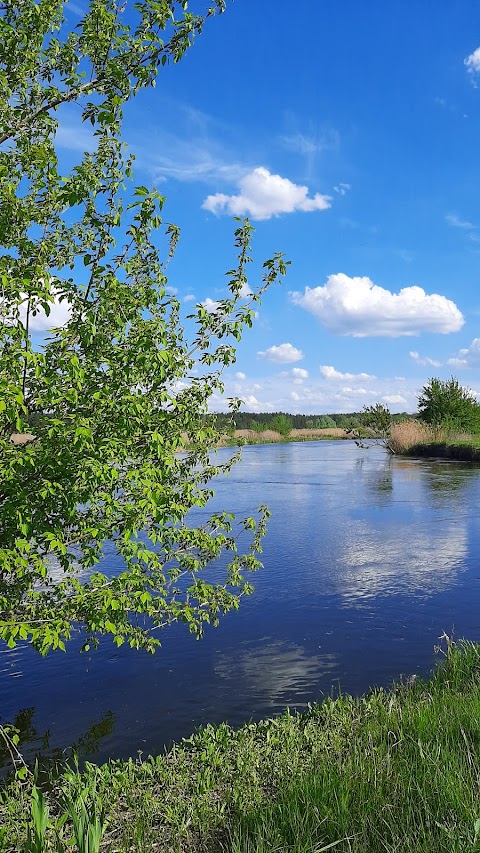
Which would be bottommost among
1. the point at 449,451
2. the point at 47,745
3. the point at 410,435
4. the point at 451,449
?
the point at 47,745

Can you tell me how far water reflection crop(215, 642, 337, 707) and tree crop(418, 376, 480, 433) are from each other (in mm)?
51854

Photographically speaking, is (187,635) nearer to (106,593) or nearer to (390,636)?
(390,636)

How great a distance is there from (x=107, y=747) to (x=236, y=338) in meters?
4.91

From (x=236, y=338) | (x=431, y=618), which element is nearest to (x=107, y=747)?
(x=236, y=338)

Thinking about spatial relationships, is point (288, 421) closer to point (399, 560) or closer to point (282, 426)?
point (282, 426)

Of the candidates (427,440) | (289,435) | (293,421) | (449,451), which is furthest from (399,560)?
(293,421)

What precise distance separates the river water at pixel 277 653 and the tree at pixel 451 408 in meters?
40.9

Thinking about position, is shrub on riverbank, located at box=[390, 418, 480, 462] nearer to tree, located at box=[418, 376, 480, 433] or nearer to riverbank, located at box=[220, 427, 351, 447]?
tree, located at box=[418, 376, 480, 433]

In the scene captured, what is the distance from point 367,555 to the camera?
17.6 metres

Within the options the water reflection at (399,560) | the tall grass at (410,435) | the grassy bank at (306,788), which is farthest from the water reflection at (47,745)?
the tall grass at (410,435)

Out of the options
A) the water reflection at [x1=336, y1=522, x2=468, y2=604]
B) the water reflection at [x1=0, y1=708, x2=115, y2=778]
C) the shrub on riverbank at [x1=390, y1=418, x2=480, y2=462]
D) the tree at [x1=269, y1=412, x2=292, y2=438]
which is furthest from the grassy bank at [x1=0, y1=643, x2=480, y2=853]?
the tree at [x1=269, y1=412, x2=292, y2=438]

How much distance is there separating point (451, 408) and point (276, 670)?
53780 millimetres

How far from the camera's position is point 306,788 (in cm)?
523

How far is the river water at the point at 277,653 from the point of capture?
806 centimetres
